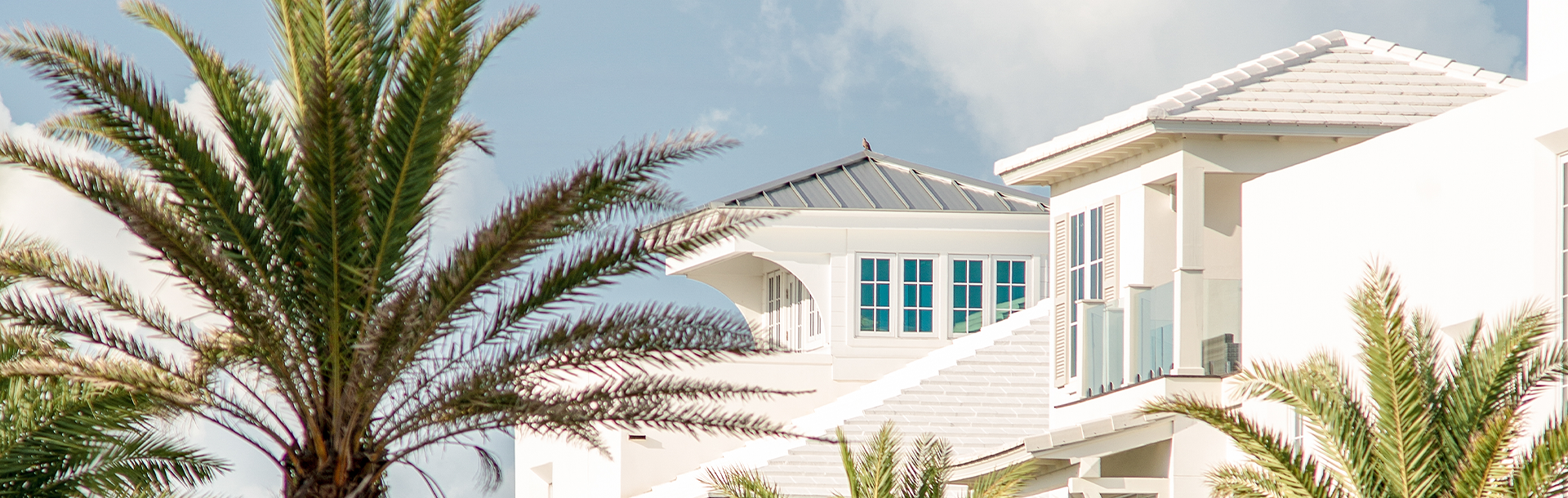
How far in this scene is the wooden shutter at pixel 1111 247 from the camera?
58.5ft

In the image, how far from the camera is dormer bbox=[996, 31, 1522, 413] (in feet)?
54.3

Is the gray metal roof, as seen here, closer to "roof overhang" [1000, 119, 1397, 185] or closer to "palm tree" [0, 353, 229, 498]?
"roof overhang" [1000, 119, 1397, 185]

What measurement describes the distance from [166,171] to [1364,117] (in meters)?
10.6

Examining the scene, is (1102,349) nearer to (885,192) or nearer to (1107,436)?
(1107,436)

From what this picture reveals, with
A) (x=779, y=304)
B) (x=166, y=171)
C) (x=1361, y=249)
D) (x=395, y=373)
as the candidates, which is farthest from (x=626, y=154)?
(x=779, y=304)

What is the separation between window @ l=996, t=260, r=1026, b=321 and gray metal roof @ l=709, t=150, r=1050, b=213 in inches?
34.1

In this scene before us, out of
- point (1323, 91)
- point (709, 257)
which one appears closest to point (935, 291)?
point (709, 257)

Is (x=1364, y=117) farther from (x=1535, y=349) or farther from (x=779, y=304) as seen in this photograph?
(x=779, y=304)

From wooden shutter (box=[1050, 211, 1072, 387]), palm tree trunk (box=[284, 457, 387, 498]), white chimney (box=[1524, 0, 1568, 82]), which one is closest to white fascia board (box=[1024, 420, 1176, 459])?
wooden shutter (box=[1050, 211, 1072, 387])

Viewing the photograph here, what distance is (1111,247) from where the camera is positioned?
17922mm

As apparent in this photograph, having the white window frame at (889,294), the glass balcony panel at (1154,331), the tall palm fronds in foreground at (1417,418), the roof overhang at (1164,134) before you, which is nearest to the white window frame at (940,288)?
the white window frame at (889,294)

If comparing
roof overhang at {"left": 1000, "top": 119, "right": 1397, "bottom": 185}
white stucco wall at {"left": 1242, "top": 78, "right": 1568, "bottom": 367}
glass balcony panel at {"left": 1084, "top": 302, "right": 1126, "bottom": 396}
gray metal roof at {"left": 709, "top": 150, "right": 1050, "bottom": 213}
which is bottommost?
glass balcony panel at {"left": 1084, "top": 302, "right": 1126, "bottom": 396}

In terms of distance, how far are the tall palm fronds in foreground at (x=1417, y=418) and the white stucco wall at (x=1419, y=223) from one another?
48.1 inches

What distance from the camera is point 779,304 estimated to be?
31719mm
